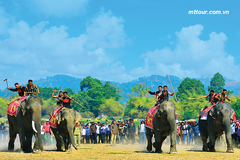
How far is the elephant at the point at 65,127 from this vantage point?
18.6 metres

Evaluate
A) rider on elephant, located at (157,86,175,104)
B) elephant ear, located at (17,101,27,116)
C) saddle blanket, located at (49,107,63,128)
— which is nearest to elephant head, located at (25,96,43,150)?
elephant ear, located at (17,101,27,116)

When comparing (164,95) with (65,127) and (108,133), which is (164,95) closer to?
(65,127)

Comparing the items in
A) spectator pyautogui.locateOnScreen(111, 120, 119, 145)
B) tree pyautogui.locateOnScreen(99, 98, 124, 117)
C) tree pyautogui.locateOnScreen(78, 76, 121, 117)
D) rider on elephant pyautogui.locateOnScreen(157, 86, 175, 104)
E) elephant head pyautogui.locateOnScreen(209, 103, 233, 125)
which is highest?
tree pyautogui.locateOnScreen(78, 76, 121, 117)

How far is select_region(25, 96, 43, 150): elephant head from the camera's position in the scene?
16922mm

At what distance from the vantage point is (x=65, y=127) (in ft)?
62.0

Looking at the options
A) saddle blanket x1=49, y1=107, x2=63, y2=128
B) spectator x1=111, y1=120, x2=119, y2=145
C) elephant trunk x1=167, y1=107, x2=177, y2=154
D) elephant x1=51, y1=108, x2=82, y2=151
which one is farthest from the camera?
spectator x1=111, y1=120, x2=119, y2=145

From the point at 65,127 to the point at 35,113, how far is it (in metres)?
2.39

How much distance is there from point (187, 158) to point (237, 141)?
11867 mm

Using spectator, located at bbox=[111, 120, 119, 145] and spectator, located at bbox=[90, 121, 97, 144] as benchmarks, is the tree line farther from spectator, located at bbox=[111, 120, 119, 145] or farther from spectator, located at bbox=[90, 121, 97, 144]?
spectator, located at bbox=[111, 120, 119, 145]

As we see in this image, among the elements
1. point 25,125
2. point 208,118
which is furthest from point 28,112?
point 208,118

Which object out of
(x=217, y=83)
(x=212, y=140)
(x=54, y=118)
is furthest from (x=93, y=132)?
(x=217, y=83)

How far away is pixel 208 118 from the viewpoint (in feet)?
64.0

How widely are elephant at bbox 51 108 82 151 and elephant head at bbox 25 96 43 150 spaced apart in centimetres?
170

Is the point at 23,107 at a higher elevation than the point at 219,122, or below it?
higher
